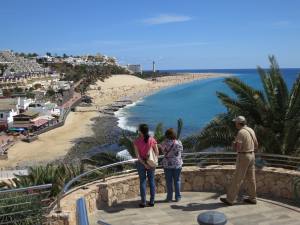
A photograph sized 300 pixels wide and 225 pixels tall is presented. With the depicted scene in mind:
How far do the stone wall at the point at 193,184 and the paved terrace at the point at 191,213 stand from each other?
0.62ft

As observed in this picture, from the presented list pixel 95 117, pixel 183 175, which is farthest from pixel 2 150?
pixel 183 175

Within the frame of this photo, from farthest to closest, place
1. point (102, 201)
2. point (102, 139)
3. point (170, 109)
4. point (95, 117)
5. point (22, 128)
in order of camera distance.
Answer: point (170, 109), point (95, 117), point (22, 128), point (102, 139), point (102, 201)

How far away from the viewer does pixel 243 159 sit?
734 centimetres

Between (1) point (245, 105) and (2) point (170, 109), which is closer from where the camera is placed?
(1) point (245, 105)

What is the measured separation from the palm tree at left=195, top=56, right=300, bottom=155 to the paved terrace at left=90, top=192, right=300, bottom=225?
140 inches

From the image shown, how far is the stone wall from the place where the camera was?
7465mm

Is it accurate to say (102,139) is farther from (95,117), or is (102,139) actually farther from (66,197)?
(66,197)

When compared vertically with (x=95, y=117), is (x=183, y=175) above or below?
above

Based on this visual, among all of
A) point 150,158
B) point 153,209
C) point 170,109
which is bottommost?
point 170,109

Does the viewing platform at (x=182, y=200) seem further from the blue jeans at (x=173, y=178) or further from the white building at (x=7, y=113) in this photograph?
the white building at (x=7, y=113)

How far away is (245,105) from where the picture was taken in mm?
11852

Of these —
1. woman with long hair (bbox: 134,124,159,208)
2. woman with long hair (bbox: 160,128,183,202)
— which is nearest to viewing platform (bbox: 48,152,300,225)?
woman with long hair (bbox: 160,128,183,202)

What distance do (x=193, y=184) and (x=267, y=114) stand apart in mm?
3898

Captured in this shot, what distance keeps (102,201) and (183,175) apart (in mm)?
1821
